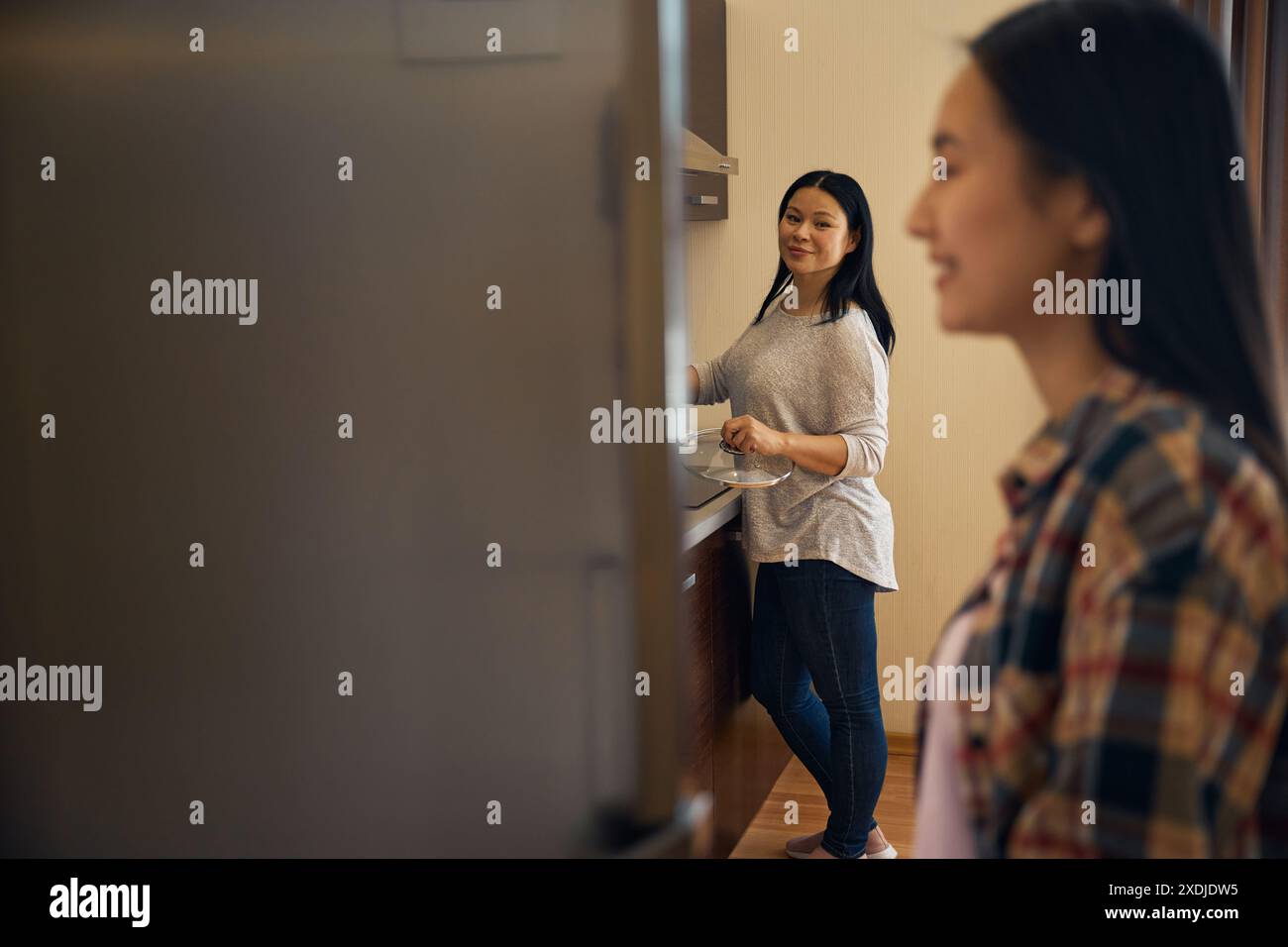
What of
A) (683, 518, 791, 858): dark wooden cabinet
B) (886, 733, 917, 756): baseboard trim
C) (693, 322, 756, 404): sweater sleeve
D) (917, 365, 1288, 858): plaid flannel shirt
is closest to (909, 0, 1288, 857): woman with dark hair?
(917, 365, 1288, 858): plaid flannel shirt

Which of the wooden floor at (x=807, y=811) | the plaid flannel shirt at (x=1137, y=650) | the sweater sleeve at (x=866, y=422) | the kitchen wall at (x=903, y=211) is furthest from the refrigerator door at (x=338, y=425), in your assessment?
the kitchen wall at (x=903, y=211)

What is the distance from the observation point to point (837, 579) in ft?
4.81

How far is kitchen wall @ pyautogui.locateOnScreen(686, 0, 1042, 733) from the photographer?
2.01 metres

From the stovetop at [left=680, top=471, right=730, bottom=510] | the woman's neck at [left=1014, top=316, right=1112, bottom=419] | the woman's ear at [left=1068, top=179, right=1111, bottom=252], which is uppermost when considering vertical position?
the woman's ear at [left=1068, top=179, right=1111, bottom=252]

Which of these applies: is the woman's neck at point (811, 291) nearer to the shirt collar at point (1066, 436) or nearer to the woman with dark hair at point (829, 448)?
the woman with dark hair at point (829, 448)

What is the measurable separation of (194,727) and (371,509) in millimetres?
152

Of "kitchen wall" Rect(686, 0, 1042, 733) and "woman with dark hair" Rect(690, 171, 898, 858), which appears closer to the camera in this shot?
"woman with dark hair" Rect(690, 171, 898, 858)

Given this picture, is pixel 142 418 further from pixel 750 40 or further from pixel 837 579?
pixel 750 40

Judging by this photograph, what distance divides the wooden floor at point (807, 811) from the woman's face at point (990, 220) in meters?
1.19

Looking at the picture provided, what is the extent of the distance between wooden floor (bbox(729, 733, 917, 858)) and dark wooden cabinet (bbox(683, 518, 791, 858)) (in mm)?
29

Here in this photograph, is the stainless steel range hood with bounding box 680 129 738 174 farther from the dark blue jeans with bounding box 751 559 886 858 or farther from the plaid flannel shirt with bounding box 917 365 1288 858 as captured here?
the plaid flannel shirt with bounding box 917 365 1288 858

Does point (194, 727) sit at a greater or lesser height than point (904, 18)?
lesser

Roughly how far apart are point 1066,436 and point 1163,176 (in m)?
0.17
